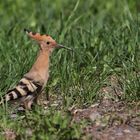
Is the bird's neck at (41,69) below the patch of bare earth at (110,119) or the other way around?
the other way around

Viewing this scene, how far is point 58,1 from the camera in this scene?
433 inches

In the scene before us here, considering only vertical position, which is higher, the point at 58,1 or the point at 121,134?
the point at 58,1

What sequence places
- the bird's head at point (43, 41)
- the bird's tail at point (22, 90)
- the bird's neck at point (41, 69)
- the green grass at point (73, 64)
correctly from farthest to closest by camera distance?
the bird's head at point (43, 41) → the bird's neck at point (41, 69) → the bird's tail at point (22, 90) → the green grass at point (73, 64)

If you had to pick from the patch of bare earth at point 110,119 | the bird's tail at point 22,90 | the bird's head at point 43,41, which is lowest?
the patch of bare earth at point 110,119

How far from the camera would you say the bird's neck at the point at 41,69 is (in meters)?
6.52

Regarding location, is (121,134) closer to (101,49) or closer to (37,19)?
(101,49)

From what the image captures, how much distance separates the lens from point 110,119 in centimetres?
603

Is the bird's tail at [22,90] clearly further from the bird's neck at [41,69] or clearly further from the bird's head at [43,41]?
the bird's head at [43,41]

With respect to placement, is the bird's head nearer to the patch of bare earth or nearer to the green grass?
the green grass

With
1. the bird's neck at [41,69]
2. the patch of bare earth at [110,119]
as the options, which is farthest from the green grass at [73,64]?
the bird's neck at [41,69]

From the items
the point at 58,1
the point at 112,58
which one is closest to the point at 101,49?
the point at 112,58

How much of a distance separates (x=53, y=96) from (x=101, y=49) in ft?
3.46

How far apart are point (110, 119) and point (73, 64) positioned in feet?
4.26

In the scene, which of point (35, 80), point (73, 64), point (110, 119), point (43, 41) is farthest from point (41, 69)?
point (110, 119)
